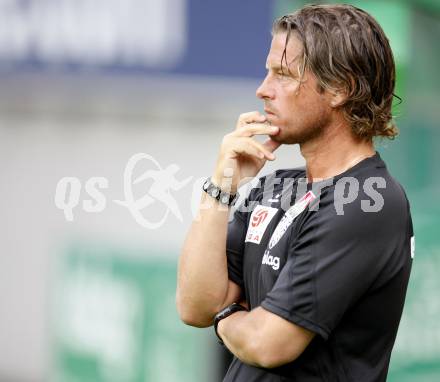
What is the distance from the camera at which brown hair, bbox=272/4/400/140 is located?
3.06 meters

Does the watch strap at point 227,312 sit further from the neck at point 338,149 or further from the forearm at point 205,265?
the neck at point 338,149

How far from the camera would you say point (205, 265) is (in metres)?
3.14

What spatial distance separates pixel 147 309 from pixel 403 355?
5.07ft

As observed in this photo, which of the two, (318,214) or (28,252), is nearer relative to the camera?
(318,214)

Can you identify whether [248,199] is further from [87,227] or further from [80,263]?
[87,227]

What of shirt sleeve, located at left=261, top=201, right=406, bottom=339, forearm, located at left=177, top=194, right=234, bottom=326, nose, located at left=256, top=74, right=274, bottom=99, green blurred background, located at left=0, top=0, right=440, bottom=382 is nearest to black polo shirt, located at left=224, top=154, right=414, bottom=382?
shirt sleeve, located at left=261, top=201, right=406, bottom=339

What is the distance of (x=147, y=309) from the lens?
5.98m

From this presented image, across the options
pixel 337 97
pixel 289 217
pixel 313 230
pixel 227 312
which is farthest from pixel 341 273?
pixel 337 97

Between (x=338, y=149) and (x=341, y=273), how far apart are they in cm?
46

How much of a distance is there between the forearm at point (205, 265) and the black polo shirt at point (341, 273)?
0.12 metres

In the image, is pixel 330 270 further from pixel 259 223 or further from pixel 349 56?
pixel 349 56

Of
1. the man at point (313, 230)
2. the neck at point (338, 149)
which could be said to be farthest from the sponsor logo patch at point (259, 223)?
the neck at point (338, 149)

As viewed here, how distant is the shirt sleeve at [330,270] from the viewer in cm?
285

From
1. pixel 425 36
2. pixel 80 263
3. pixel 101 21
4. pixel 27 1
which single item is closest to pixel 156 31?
pixel 101 21
